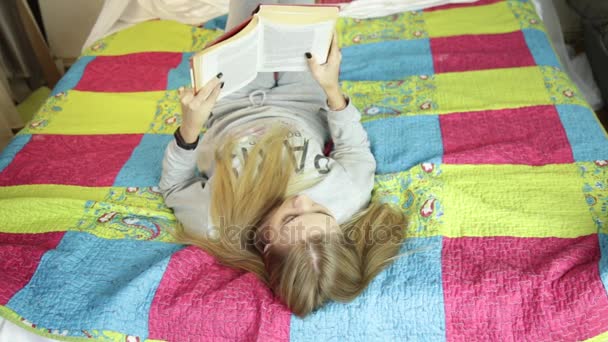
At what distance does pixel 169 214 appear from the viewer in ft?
4.25

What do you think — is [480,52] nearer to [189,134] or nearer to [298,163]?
[298,163]

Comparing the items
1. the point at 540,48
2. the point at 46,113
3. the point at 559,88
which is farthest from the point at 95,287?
the point at 540,48

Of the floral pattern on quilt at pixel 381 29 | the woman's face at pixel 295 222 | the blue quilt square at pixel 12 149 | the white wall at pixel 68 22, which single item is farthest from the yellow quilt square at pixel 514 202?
the white wall at pixel 68 22

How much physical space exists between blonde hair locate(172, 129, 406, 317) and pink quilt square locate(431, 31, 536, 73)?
66 cm

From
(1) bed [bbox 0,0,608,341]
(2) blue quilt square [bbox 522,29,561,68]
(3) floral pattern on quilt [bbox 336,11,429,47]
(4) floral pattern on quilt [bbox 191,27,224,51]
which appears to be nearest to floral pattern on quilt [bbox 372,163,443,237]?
(1) bed [bbox 0,0,608,341]

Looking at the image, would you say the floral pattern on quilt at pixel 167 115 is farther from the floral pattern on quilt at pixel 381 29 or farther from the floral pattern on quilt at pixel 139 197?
the floral pattern on quilt at pixel 381 29

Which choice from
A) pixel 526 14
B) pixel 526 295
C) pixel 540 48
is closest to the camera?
pixel 526 295

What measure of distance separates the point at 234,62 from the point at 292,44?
0.14 meters

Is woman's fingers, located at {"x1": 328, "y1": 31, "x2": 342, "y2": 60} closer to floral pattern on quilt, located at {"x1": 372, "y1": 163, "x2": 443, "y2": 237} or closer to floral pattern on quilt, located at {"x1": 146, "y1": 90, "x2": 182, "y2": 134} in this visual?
floral pattern on quilt, located at {"x1": 372, "y1": 163, "x2": 443, "y2": 237}

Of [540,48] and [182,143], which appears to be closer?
[182,143]

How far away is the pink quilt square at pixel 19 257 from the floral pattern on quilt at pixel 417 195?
713 mm

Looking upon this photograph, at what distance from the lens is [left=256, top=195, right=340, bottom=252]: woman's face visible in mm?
1079

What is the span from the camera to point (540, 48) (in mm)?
1705

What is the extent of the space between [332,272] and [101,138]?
2.73ft
